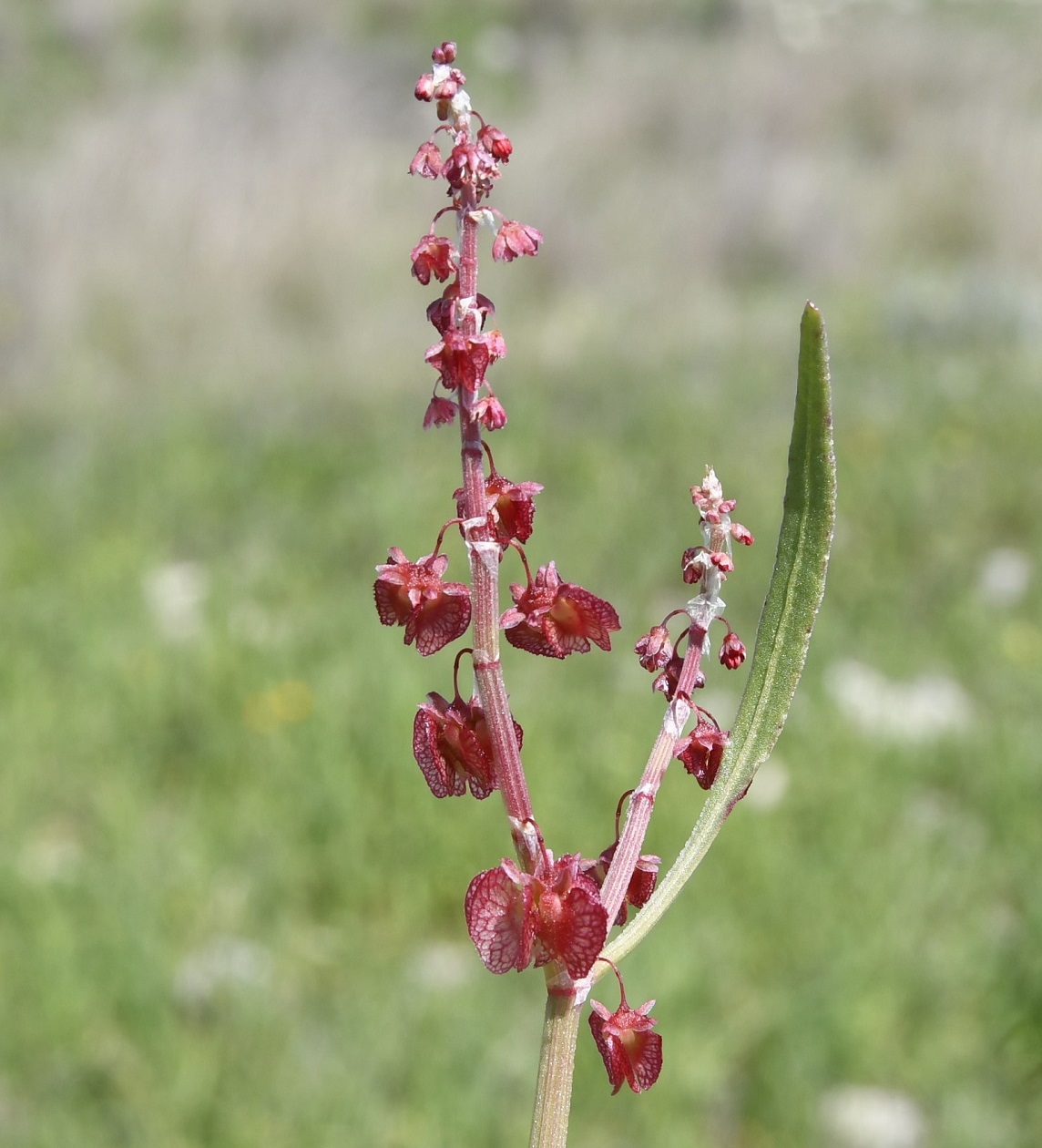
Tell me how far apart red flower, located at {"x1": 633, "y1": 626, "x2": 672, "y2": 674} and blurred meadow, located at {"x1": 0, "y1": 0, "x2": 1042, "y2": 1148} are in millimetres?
2599

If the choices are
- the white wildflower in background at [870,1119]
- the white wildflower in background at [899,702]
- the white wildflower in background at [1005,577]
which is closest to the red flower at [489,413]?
the white wildflower in background at [870,1119]

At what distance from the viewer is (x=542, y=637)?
2.05 feet

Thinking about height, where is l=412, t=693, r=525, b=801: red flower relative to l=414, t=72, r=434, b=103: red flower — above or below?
below

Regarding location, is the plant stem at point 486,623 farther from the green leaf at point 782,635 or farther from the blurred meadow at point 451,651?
the blurred meadow at point 451,651

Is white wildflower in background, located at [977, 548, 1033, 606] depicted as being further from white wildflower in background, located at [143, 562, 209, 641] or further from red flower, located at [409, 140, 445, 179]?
red flower, located at [409, 140, 445, 179]

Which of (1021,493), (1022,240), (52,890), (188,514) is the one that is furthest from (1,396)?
(1022,240)

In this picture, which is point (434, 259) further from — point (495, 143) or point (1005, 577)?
point (1005, 577)

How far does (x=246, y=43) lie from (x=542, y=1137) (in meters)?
18.6

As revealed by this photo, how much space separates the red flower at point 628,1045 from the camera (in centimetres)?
62

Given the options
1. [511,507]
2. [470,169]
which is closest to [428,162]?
[470,169]

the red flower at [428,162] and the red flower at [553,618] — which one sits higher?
the red flower at [428,162]

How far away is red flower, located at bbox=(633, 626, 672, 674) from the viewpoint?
64 centimetres

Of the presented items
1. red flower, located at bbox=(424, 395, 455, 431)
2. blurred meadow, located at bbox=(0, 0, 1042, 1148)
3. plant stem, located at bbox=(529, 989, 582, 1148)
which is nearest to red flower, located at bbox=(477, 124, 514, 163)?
red flower, located at bbox=(424, 395, 455, 431)

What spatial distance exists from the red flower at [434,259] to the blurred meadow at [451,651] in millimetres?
2728
